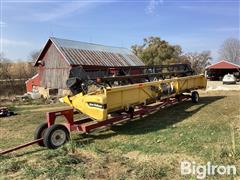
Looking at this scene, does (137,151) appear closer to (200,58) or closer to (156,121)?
(156,121)

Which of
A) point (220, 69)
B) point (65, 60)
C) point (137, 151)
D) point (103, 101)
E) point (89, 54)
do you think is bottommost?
point (137, 151)

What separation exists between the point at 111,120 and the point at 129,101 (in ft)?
3.11

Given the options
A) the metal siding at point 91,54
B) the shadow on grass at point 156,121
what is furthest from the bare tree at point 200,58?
the shadow on grass at point 156,121

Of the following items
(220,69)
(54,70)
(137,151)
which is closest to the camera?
(137,151)

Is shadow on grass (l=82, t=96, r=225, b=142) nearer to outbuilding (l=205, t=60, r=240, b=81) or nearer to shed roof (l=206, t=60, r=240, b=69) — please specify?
shed roof (l=206, t=60, r=240, b=69)

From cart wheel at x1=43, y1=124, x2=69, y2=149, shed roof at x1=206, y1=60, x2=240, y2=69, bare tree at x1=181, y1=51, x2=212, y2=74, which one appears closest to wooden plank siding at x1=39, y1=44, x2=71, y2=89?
cart wheel at x1=43, y1=124, x2=69, y2=149

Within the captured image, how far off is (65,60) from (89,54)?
9.96ft

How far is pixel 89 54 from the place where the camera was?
3253cm

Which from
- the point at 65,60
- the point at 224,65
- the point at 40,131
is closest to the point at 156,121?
the point at 40,131

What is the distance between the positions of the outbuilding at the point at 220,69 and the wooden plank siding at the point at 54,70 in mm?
24678

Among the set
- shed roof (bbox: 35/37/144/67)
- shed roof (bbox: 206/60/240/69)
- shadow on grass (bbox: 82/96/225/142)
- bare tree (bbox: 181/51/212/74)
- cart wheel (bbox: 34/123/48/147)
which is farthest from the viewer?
bare tree (bbox: 181/51/212/74)

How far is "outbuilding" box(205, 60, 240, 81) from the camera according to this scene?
1810 inches

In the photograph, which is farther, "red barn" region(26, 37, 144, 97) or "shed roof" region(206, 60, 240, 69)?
"shed roof" region(206, 60, 240, 69)

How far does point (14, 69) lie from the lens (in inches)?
1992
